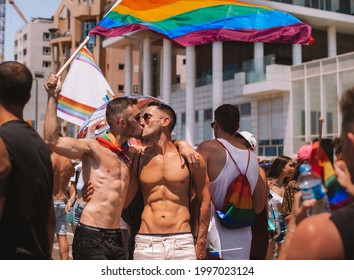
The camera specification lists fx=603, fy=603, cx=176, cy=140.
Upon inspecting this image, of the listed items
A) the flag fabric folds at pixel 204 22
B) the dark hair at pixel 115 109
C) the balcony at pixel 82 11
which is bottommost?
the dark hair at pixel 115 109

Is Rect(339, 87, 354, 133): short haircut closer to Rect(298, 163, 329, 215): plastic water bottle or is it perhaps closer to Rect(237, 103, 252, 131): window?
Rect(298, 163, 329, 215): plastic water bottle

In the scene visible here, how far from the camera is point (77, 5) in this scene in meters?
67.6

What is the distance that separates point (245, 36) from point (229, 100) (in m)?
31.5

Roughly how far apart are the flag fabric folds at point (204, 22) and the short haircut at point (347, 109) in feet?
16.7

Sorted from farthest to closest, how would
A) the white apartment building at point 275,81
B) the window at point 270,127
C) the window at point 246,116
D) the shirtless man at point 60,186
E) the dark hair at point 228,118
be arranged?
the window at point 246,116
the window at point 270,127
the white apartment building at point 275,81
the shirtless man at point 60,186
the dark hair at point 228,118

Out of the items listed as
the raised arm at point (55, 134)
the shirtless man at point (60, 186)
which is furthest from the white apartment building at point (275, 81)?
the raised arm at point (55, 134)

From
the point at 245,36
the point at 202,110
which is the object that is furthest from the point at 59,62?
the point at 245,36

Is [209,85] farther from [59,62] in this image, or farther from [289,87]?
[59,62]

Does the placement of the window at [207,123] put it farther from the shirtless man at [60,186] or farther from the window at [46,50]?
the window at [46,50]

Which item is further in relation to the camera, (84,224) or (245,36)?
(245,36)

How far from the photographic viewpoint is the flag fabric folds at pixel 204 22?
7480mm

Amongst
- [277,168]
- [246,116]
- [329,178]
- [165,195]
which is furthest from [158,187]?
[246,116]

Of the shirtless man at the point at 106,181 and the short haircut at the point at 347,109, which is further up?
the short haircut at the point at 347,109

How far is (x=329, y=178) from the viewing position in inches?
95.2
